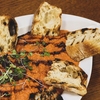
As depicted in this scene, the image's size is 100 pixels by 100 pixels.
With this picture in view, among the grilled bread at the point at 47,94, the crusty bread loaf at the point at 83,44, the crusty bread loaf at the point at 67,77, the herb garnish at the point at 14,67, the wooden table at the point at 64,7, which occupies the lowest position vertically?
the grilled bread at the point at 47,94

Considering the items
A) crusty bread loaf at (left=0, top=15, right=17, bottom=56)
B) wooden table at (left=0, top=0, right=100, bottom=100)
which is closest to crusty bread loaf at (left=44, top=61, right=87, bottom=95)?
crusty bread loaf at (left=0, top=15, right=17, bottom=56)

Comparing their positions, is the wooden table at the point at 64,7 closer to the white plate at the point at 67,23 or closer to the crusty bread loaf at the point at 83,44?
the white plate at the point at 67,23

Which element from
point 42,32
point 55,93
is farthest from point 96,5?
point 55,93

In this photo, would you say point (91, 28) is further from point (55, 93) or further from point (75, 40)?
point (55, 93)

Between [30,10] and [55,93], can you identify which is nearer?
[55,93]

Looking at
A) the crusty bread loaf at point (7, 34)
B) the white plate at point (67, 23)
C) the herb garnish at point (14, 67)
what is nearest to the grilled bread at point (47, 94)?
the herb garnish at point (14, 67)

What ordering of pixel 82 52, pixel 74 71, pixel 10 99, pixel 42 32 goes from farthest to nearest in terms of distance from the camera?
pixel 42 32, pixel 82 52, pixel 74 71, pixel 10 99

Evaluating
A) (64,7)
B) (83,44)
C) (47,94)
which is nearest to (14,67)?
(47,94)
